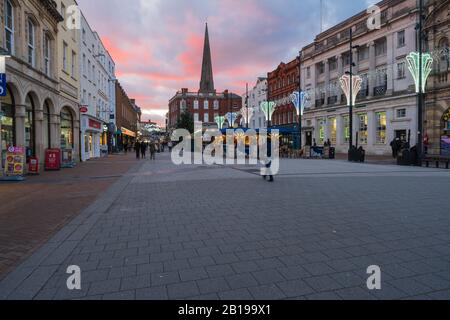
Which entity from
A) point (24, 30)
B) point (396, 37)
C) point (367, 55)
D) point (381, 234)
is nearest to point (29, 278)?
point (381, 234)

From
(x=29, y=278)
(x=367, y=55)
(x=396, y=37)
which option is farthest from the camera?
(x=367, y=55)

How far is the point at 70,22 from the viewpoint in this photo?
23078 millimetres

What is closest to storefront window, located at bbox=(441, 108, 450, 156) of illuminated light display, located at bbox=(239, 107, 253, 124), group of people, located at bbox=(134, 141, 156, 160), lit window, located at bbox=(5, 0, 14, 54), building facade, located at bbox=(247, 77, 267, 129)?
illuminated light display, located at bbox=(239, 107, 253, 124)

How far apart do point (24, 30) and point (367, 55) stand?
1283 inches

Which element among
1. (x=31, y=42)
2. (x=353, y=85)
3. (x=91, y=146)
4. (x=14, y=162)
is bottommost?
(x=14, y=162)

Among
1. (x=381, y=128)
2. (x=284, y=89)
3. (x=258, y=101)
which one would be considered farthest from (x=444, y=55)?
(x=258, y=101)

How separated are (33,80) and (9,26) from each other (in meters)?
2.51

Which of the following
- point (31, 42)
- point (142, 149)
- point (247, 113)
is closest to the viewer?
point (31, 42)

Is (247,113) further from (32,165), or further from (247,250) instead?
(247,250)

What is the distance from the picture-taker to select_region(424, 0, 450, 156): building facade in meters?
25.9

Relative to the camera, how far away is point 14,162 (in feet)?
41.5

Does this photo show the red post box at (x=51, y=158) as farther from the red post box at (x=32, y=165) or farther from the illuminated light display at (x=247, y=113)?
the illuminated light display at (x=247, y=113)

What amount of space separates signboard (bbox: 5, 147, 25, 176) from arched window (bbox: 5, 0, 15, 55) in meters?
4.27
